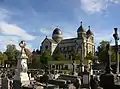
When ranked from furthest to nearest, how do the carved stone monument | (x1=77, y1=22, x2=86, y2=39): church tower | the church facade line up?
(x1=77, y1=22, x2=86, y2=39): church tower, the church facade, the carved stone monument

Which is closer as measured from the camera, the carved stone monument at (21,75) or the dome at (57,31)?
the carved stone monument at (21,75)

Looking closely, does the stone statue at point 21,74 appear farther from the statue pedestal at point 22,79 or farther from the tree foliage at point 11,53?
the tree foliage at point 11,53

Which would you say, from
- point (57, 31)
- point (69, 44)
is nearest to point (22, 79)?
point (69, 44)

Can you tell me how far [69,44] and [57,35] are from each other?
9377 millimetres

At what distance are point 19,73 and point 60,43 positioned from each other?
9680 centimetres

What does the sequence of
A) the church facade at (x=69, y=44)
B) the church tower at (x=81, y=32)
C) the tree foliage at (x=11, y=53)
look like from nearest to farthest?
the tree foliage at (x=11, y=53)
the church facade at (x=69, y=44)
the church tower at (x=81, y=32)

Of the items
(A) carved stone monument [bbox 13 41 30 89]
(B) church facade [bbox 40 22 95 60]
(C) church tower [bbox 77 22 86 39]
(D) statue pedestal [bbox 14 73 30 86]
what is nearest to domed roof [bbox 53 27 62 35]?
(B) church facade [bbox 40 22 95 60]

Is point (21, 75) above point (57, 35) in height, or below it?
below

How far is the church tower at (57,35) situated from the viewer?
375 feet

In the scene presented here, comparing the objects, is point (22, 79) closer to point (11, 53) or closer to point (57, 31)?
point (11, 53)

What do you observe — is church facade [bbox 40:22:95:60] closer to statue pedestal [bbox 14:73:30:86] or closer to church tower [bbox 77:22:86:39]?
church tower [bbox 77:22:86:39]

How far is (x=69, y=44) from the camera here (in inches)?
4274

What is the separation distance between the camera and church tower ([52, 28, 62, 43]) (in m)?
114

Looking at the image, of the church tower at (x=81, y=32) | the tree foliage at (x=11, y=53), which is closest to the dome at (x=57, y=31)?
the church tower at (x=81, y=32)
